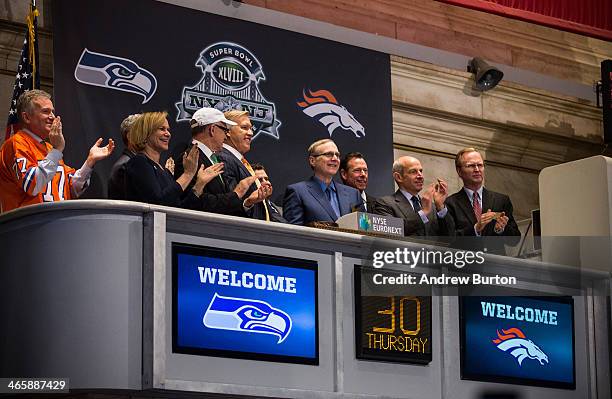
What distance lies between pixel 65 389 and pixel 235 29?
492 centimetres

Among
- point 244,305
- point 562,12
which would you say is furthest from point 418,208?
point 562,12

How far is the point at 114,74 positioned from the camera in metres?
9.84

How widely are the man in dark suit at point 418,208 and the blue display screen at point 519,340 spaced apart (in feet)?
2.43

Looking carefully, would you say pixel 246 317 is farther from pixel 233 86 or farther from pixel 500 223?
pixel 233 86

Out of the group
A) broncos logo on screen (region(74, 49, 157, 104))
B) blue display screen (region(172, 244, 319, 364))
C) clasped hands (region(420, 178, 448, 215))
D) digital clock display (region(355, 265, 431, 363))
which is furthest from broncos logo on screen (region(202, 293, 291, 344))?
broncos logo on screen (region(74, 49, 157, 104))

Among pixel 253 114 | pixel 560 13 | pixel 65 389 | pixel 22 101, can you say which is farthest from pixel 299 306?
pixel 560 13

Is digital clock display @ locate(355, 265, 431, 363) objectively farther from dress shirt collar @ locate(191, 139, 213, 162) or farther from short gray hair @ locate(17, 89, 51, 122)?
short gray hair @ locate(17, 89, 51, 122)

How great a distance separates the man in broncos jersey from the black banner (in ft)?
3.97

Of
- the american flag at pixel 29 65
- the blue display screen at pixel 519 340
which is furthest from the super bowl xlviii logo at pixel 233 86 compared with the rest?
the blue display screen at pixel 519 340

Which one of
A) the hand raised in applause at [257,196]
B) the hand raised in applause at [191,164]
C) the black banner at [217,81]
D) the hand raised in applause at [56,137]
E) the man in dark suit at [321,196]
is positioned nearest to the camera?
the hand raised in applause at [191,164]

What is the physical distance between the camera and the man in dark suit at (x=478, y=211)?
30.1ft

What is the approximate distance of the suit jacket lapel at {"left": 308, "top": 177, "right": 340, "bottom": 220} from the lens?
875 cm

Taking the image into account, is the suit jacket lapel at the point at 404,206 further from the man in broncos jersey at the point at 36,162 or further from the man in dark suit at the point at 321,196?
the man in broncos jersey at the point at 36,162

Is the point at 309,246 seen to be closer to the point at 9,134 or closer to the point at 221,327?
the point at 221,327
